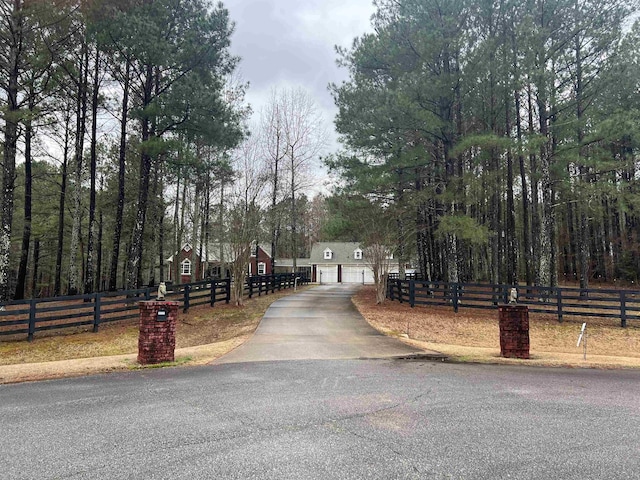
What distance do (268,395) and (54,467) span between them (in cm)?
231

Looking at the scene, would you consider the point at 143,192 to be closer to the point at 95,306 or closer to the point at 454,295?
the point at 95,306

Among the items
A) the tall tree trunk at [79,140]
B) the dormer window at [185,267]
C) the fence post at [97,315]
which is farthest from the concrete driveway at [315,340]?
the dormer window at [185,267]

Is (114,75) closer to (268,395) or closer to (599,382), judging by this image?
(268,395)

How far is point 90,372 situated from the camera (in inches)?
239

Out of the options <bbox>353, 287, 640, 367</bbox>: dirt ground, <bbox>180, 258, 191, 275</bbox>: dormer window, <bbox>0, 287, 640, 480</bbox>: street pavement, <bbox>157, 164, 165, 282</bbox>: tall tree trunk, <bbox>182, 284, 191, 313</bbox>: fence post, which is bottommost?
<bbox>353, 287, 640, 367</bbox>: dirt ground

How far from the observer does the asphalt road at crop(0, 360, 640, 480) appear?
9.16 feet

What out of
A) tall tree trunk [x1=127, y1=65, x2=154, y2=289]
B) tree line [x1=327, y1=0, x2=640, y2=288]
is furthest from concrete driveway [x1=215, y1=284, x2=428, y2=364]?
tall tree trunk [x1=127, y1=65, x2=154, y2=289]

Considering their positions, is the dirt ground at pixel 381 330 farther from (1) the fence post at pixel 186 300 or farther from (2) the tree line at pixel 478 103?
(2) the tree line at pixel 478 103

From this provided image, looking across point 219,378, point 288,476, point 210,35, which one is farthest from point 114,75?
point 288,476

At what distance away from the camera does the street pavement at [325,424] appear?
2.80m

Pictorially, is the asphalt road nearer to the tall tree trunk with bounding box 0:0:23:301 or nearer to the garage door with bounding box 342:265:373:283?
the tall tree trunk with bounding box 0:0:23:301

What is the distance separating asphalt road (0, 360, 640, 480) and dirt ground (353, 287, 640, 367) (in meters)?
1.80

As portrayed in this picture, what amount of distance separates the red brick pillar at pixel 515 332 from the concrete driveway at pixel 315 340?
5.49ft

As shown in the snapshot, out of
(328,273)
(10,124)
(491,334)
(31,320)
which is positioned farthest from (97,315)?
(328,273)
